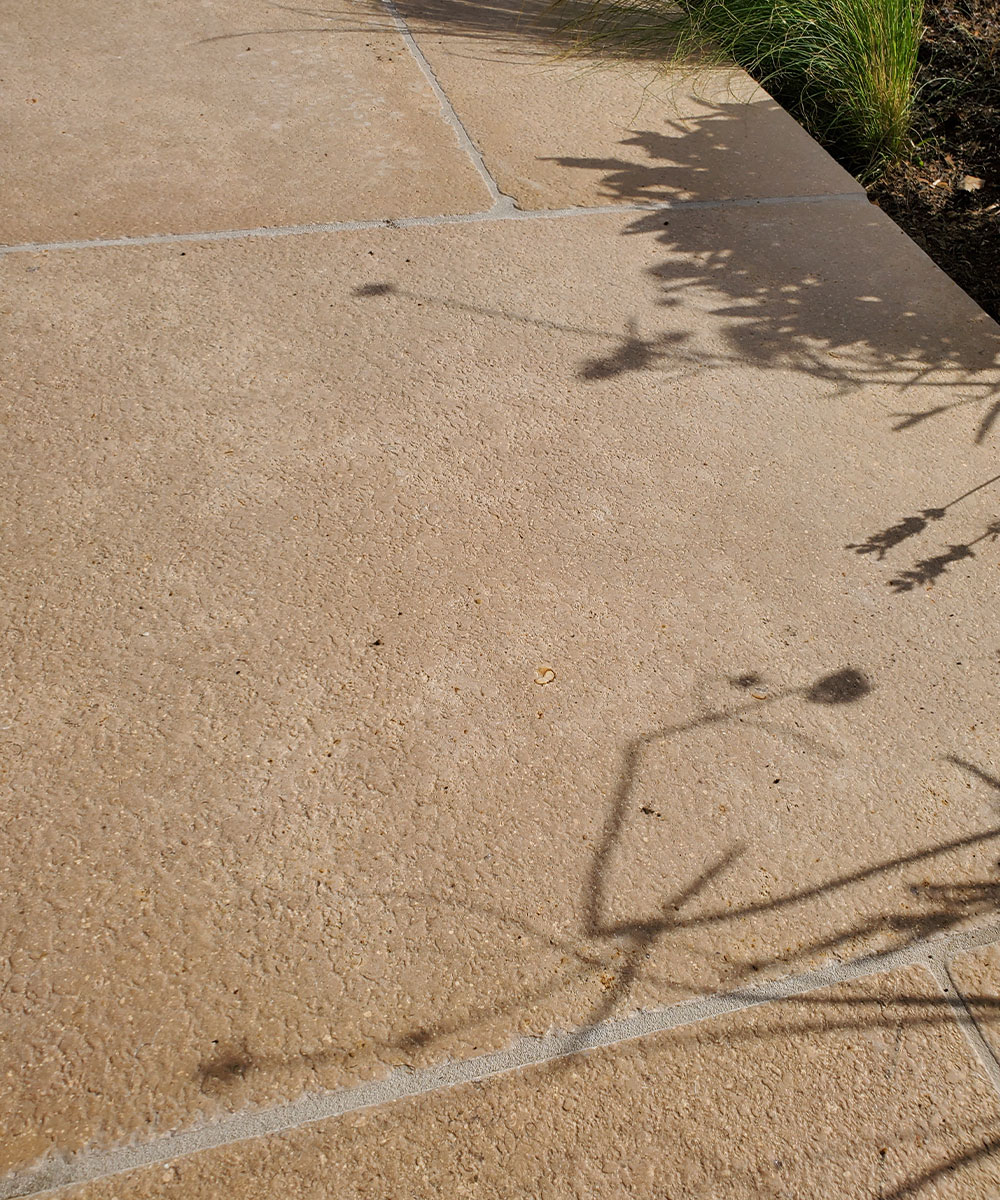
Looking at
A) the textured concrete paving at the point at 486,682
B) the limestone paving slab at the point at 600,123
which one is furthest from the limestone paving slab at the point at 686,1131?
the limestone paving slab at the point at 600,123

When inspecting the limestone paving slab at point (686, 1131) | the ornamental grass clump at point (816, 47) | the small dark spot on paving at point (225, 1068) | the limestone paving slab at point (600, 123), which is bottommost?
the small dark spot on paving at point (225, 1068)

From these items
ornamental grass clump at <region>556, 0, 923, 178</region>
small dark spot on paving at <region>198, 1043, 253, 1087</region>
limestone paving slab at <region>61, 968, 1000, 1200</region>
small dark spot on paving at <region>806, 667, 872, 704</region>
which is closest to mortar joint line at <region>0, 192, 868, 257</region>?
ornamental grass clump at <region>556, 0, 923, 178</region>

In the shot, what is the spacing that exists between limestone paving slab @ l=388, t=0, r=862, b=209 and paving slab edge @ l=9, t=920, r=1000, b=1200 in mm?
2621

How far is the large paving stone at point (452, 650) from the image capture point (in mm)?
1795

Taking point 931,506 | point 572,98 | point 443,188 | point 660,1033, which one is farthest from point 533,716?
point 572,98

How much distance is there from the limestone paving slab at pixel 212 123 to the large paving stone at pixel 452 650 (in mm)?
250

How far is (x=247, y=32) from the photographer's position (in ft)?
14.3

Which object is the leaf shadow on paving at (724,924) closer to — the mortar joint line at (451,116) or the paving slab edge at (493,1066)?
the paving slab edge at (493,1066)

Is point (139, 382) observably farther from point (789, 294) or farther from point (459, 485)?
point (789, 294)

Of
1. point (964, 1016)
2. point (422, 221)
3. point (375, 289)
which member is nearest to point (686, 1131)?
point (964, 1016)

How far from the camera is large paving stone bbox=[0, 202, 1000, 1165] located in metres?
1.79

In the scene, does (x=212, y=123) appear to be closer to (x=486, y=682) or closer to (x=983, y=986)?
(x=486, y=682)

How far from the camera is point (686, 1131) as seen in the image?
1654 millimetres

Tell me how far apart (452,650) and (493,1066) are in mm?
849
